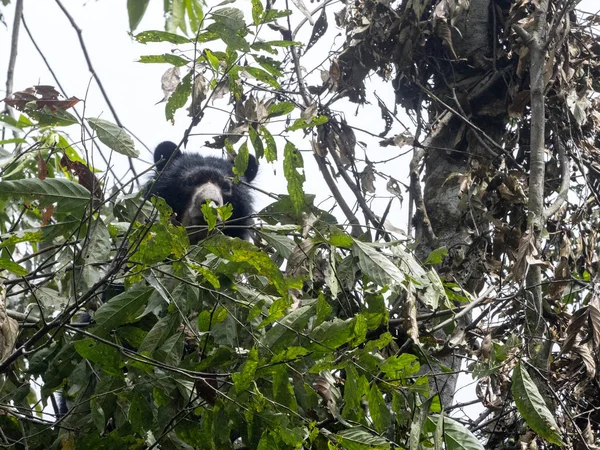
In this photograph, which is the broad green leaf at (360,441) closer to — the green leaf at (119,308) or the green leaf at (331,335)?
the green leaf at (331,335)

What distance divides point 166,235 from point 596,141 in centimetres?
312

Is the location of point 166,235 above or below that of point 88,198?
below

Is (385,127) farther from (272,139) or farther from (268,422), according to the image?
(268,422)

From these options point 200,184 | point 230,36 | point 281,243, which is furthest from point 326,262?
point 200,184

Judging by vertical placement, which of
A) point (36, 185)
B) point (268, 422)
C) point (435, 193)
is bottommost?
point (268, 422)

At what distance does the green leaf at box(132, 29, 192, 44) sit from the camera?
201 centimetres

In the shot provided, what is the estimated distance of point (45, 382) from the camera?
2.37m

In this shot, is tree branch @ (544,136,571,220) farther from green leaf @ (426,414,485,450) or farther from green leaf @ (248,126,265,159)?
green leaf @ (248,126,265,159)

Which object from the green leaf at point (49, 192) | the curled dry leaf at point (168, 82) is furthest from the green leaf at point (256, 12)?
the curled dry leaf at point (168, 82)

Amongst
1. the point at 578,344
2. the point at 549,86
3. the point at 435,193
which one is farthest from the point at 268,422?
the point at 549,86

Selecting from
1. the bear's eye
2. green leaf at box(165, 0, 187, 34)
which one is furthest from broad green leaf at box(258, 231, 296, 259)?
the bear's eye

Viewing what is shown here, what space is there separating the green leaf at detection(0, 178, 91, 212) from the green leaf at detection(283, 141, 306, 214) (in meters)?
0.62

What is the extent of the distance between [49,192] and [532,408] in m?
1.62

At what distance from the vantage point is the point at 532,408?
2.29 metres
